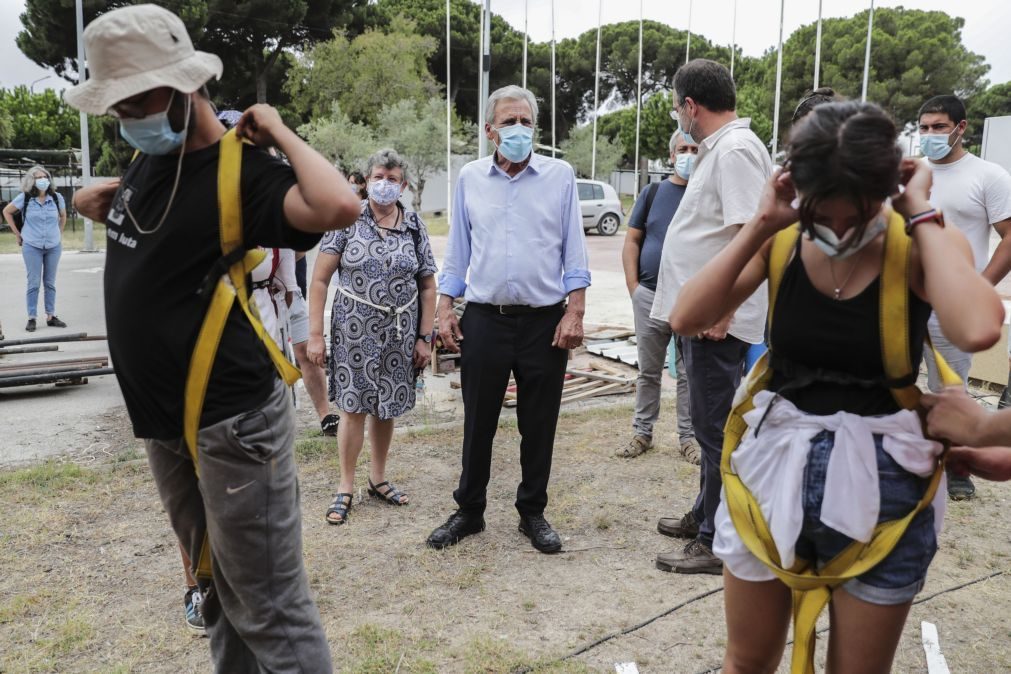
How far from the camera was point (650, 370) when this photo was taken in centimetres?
557

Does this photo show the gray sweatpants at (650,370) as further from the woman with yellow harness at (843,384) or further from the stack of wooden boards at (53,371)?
the stack of wooden boards at (53,371)

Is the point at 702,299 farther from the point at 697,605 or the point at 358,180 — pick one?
the point at 358,180

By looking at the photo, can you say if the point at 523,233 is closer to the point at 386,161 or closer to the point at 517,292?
the point at 517,292

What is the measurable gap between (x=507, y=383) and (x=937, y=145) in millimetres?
2883

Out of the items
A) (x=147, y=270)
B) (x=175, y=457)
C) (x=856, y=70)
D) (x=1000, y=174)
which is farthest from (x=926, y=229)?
(x=856, y=70)

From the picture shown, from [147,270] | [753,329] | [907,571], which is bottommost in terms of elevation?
[907,571]

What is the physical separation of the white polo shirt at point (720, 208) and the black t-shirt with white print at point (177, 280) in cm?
186

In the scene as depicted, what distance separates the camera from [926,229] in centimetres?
171

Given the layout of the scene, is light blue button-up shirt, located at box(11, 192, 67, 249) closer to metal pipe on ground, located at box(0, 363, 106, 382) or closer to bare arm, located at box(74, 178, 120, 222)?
metal pipe on ground, located at box(0, 363, 106, 382)

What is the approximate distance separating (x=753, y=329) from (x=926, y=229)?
190cm

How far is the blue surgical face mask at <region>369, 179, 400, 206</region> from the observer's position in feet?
14.4

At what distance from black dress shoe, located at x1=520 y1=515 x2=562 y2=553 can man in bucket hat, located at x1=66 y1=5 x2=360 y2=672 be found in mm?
1806

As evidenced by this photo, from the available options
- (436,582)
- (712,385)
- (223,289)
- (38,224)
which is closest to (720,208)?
(712,385)

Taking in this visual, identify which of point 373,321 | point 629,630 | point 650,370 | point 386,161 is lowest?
point 629,630
